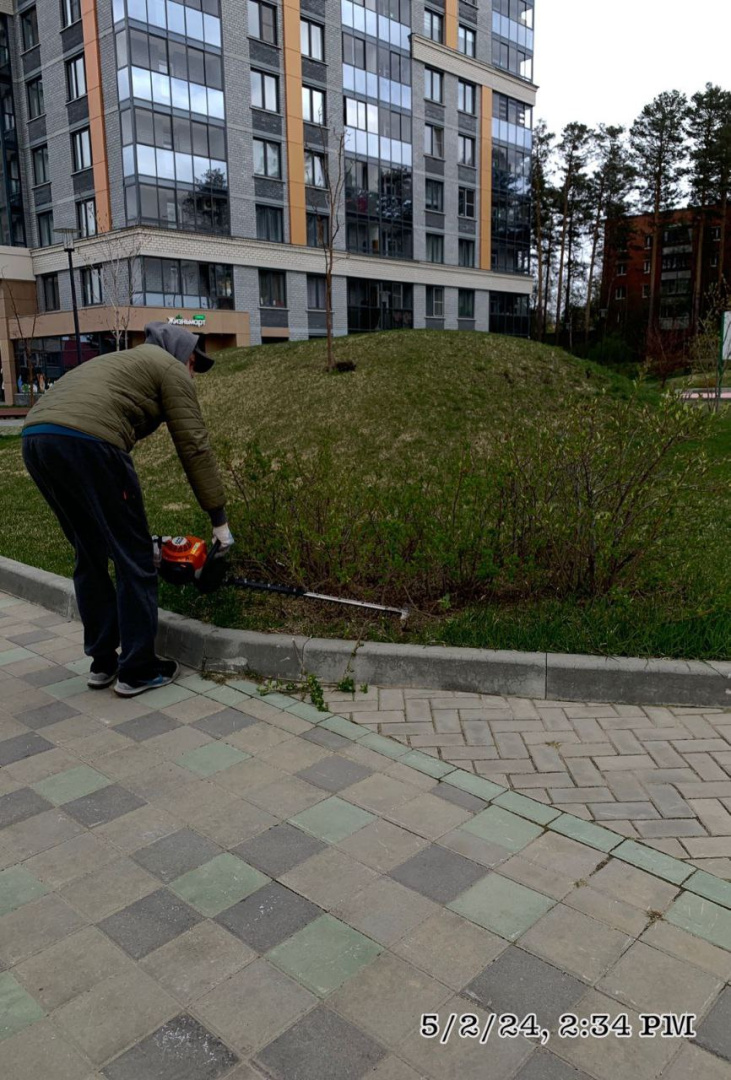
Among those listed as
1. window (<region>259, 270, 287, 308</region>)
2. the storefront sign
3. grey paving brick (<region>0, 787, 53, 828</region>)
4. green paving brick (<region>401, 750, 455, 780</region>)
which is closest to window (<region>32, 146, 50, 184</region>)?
the storefront sign

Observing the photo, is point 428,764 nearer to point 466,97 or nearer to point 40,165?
point 40,165

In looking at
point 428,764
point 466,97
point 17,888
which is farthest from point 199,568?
point 466,97

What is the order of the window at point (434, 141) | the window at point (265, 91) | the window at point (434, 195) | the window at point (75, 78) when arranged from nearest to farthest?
the window at point (75, 78)
the window at point (265, 91)
the window at point (434, 141)
the window at point (434, 195)

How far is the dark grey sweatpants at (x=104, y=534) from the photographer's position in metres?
3.98

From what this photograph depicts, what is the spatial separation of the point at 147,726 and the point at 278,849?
1308mm

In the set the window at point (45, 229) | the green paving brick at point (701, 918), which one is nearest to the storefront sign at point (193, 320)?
the window at point (45, 229)

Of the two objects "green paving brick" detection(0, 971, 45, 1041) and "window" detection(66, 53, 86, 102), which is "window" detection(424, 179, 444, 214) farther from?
"green paving brick" detection(0, 971, 45, 1041)

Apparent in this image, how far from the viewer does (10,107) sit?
40.2 meters

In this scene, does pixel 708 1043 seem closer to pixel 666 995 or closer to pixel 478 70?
pixel 666 995

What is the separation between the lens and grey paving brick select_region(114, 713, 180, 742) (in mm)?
3881

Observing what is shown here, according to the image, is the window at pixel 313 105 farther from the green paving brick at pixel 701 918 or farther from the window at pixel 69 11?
the green paving brick at pixel 701 918

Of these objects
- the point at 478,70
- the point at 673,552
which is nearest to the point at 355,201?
the point at 478,70

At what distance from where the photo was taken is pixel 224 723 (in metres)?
4.01

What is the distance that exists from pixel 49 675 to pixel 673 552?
12.6ft
